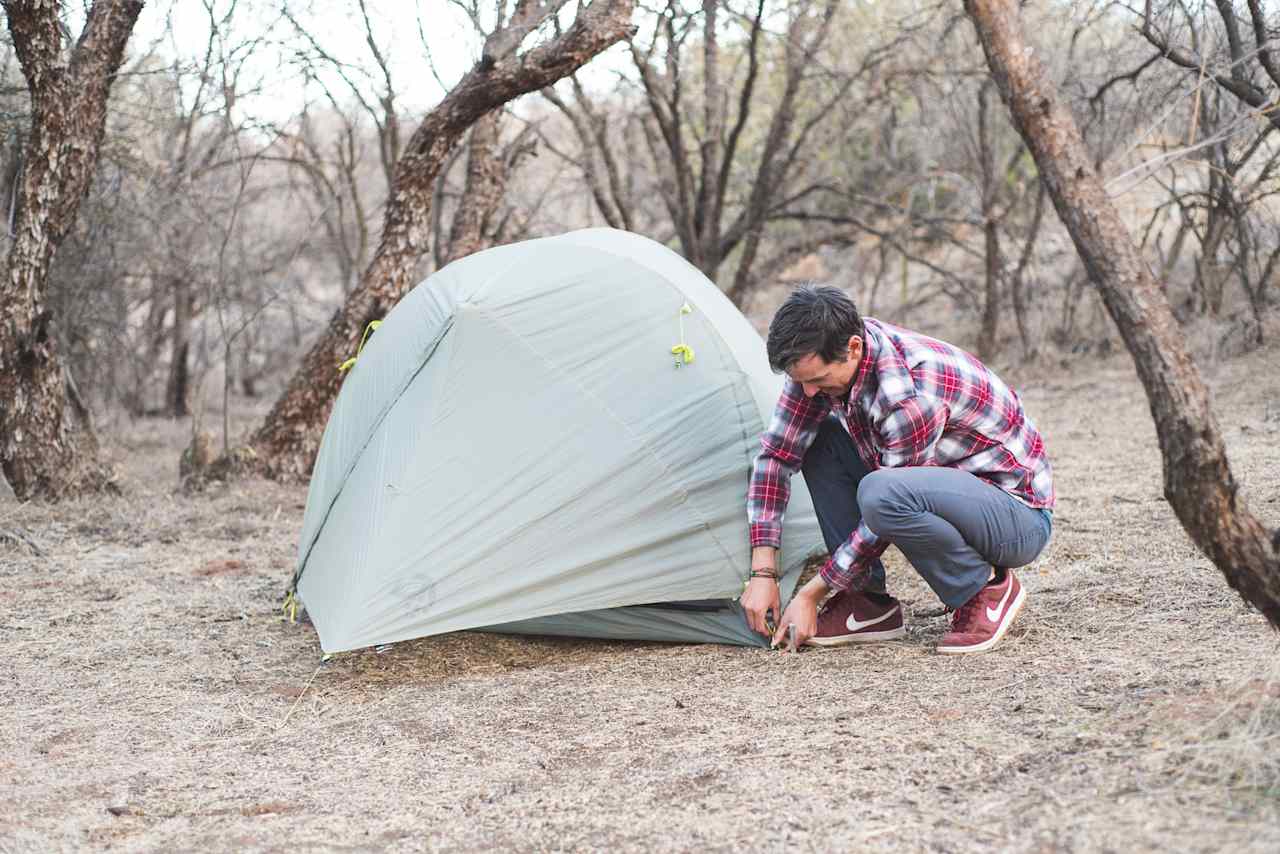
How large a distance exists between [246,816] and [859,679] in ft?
5.23

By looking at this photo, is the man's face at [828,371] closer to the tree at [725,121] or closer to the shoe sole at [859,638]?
the shoe sole at [859,638]

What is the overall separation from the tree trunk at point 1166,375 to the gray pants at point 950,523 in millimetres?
806

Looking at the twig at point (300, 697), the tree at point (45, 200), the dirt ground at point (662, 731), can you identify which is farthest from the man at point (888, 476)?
the tree at point (45, 200)

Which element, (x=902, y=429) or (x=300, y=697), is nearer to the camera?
(x=902, y=429)

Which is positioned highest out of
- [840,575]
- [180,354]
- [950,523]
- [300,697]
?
[180,354]

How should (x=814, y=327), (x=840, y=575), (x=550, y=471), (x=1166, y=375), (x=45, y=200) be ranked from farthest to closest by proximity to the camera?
(x=45, y=200)
(x=550, y=471)
(x=840, y=575)
(x=814, y=327)
(x=1166, y=375)

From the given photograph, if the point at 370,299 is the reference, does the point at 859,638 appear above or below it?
below

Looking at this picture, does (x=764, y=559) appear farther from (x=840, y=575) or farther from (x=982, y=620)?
(x=982, y=620)

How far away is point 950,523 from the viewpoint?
3396 millimetres

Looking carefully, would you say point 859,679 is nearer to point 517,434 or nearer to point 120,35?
point 517,434

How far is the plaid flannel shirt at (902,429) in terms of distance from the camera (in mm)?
3383

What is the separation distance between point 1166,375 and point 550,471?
1.88 metres

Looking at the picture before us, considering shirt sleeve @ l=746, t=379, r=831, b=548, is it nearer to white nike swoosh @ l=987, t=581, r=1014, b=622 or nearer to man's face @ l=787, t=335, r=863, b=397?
man's face @ l=787, t=335, r=863, b=397

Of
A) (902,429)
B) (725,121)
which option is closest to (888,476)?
(902,429)
